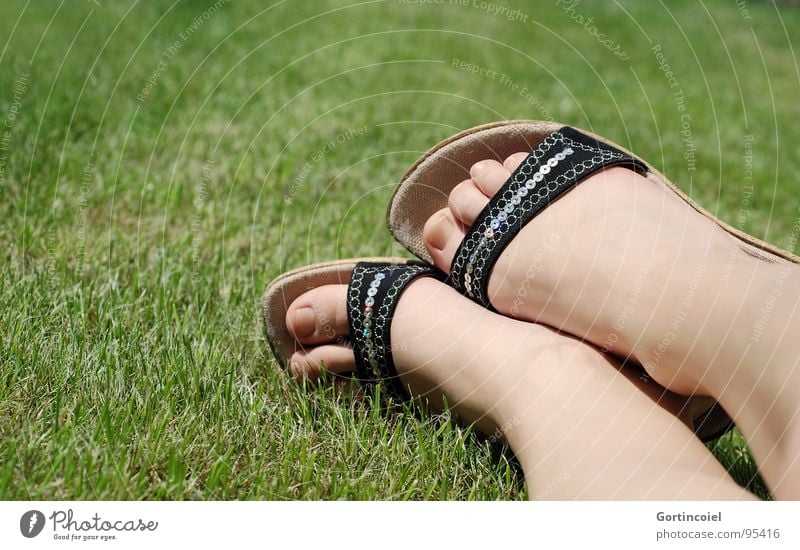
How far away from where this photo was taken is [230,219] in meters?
1.56

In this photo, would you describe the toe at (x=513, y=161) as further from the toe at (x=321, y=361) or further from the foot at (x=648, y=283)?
the toe at (x=321, y=361)

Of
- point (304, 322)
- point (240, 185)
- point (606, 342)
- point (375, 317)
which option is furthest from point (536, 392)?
point (240, 185)

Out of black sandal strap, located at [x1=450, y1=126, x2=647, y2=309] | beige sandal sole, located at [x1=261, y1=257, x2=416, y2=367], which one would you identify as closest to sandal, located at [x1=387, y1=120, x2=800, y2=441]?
black sandal strap, located at [x1=450, y1=126, x2=647, y2=309]

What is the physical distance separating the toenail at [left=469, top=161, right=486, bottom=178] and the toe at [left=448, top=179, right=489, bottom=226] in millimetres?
17

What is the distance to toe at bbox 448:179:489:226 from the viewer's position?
1.23 metres

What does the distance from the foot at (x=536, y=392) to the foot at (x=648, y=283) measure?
0.05 metres

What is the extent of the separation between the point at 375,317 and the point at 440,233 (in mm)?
181

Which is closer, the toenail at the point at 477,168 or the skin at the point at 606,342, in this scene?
the skin at the point at 606,342

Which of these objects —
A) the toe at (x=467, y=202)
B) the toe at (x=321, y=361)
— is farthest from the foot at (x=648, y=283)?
the toe at (x=321, y=361)

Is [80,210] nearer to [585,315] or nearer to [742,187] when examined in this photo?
[585,315]

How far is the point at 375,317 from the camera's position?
1.16 m

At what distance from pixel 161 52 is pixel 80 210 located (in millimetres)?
967

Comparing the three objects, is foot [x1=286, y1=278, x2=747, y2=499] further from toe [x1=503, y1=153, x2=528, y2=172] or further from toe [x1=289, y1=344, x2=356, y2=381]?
toe [x1=503, y1=153, x2=528, y2=172]

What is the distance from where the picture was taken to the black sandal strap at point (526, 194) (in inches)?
46.2
